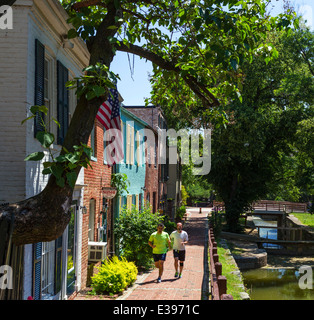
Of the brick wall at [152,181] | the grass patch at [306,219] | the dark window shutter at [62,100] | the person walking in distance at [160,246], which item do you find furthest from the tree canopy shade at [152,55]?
the grass patch at [306,219]

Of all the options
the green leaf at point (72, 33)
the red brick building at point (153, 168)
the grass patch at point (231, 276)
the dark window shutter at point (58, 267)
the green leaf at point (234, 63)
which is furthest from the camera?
the red brick building at point (153, 168)

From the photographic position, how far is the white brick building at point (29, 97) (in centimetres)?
752

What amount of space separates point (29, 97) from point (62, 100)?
2.20 metres

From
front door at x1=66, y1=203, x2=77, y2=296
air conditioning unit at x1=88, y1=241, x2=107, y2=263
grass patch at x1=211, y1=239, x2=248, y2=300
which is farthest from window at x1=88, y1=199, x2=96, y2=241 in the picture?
grass patch at x1=211, y1=239, x2=248, y2=300

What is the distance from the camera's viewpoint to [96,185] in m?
14.1

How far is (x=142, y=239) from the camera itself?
53.5 ft

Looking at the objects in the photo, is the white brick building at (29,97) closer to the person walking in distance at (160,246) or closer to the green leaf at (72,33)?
the green leaf at (72,33)

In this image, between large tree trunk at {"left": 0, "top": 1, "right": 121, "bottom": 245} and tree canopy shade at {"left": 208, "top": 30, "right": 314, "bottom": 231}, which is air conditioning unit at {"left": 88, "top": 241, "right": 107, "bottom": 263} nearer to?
large tree trunk at {"left": 0, "top": 1, "right": 121, "bottom": 245}

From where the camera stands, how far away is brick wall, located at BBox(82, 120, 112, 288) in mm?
12555

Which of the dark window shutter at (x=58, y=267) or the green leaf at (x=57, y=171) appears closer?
the green leaf at (x=57, y=171)

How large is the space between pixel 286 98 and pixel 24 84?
87.7 ft

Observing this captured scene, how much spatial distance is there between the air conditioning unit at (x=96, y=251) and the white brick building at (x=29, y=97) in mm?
3808

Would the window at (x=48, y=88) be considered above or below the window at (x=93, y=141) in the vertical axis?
above
